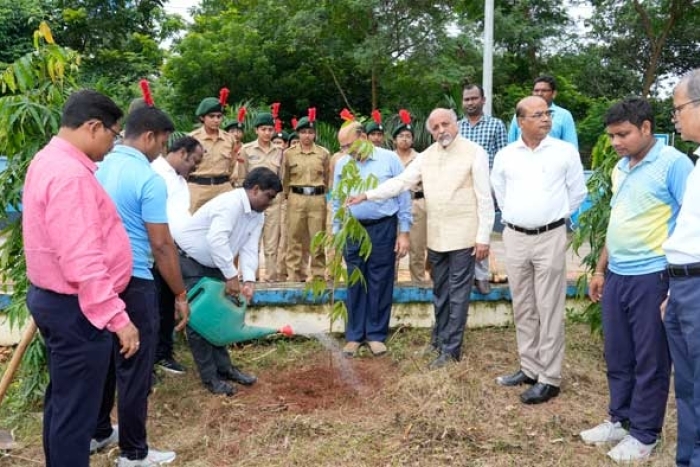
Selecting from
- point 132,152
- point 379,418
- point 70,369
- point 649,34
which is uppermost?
point 649,34

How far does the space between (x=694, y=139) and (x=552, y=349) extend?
176 cm

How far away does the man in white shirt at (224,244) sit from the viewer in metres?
4.04

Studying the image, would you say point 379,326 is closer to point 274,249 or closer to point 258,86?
point 274,249

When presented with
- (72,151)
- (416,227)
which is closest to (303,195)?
(416,227)

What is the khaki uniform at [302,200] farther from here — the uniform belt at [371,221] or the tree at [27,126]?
the tree at [27,126]

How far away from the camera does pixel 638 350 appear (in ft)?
11.3

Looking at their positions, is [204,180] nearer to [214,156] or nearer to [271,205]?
[214,156]

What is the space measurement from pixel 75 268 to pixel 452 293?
2.75 metres

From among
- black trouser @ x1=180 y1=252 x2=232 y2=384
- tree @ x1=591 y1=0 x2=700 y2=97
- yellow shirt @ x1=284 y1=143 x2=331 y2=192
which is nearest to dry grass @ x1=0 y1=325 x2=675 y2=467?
black trouser @ x1=180 y1=252 x2=232 y2=384

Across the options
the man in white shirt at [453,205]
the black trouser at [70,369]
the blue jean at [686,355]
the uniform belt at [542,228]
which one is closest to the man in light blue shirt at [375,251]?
the man in white shirt at [453,205]

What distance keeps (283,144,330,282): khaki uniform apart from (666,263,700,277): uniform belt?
409cm

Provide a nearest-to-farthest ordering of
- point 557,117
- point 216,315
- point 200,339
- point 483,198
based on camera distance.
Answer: point 216,315 < point 200,339 < point 483,198 < point 557,117

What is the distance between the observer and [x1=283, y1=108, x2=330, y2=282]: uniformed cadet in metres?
6.65

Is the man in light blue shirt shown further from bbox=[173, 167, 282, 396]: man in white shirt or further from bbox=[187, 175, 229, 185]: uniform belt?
bbox=[187, 175, 229, 185]: uniform belt
